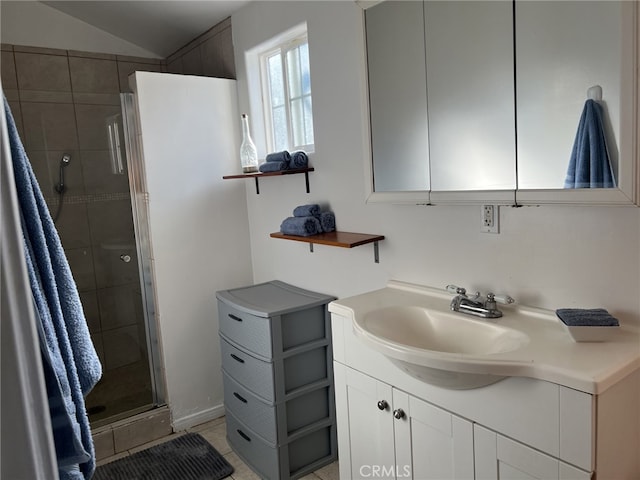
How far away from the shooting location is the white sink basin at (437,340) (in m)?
1.28

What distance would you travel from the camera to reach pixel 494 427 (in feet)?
4.32

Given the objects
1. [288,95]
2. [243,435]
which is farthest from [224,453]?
[288,95]

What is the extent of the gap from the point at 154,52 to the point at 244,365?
2403mm

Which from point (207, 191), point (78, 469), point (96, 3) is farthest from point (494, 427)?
point (96, 3)

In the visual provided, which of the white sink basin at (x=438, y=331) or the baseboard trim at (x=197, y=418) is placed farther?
the baseboard trim at (x=197, y=418)

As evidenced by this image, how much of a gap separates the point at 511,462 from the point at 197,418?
80.8 inches

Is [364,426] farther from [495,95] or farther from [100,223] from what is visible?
[100,223]

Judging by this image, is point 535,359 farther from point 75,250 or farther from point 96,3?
point 96,3

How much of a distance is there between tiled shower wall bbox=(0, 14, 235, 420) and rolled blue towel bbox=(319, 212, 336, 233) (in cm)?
115

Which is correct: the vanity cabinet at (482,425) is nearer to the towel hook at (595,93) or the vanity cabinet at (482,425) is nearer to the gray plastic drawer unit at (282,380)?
the gray plastic drawer unit at (282,380)

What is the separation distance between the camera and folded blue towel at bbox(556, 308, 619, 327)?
129 centimetres

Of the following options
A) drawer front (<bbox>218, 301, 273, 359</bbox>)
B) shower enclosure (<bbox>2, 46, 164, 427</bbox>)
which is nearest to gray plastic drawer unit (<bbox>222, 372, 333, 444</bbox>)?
drawer front (<bbox>218, 301, 273, 359</bbox>)

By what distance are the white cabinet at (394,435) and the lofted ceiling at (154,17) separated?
84.4 inches

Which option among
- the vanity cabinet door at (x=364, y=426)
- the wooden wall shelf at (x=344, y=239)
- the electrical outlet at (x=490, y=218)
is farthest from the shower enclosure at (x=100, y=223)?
the electrical outlet at (x=490, y=218)
